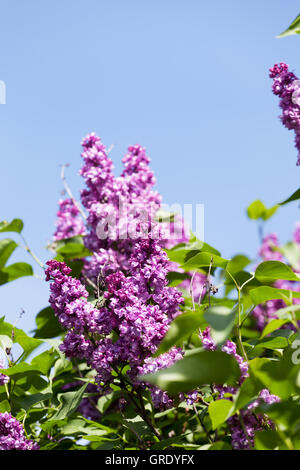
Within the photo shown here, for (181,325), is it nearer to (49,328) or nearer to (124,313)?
(124,313)

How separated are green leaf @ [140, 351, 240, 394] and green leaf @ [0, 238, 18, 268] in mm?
1513

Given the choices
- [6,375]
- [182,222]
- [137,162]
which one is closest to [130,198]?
[137,162]

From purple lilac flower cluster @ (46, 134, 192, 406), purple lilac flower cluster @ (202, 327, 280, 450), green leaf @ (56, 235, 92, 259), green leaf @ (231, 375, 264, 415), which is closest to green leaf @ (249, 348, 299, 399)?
green leaf @ (231, 375, 264, 415)

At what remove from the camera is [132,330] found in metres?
1.61

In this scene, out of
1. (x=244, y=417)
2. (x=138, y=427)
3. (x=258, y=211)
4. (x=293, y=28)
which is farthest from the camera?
(x=258, y=211)

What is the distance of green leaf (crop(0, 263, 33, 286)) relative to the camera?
8.16 ft

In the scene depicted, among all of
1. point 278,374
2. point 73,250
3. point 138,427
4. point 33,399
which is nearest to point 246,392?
point 278,374

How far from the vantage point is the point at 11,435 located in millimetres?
1648

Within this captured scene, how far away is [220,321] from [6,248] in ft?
5.18

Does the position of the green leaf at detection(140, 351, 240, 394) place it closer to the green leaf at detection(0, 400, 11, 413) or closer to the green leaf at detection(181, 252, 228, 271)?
the green leaf at detection(181, 252, 228, 271)

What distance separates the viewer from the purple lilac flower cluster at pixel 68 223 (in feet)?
10.9

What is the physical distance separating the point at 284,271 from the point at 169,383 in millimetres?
770

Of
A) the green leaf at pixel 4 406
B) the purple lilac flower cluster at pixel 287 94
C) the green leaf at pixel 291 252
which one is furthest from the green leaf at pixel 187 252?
the green leaf at pixel 291 252
